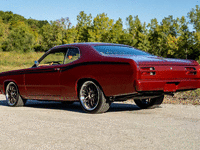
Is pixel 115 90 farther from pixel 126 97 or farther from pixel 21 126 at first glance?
pixel 21 126

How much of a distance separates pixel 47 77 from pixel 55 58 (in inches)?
21.2

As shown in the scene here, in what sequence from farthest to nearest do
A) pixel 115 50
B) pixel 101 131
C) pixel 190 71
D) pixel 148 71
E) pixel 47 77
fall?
1. pixel 47 77
2. pixel 115 50
3. pixel 190 71
4. pixel 148 71
5. pixel 101 131

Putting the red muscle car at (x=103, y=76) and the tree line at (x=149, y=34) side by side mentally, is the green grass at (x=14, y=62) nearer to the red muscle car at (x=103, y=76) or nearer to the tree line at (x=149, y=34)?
the tree line at (x=149, y=34)

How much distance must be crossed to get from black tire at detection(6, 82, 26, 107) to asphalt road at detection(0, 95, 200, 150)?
5.23 ft

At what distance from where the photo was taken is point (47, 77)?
282 inches

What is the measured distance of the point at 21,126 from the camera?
17.1 ft

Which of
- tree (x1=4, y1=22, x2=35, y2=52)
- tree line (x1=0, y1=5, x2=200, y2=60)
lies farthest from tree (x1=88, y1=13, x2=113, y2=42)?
→ tree (x1=4, y1=22, x2=35, y2=52)

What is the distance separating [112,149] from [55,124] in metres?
1.99

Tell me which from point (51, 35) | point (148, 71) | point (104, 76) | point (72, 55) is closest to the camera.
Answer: point (148, 71)

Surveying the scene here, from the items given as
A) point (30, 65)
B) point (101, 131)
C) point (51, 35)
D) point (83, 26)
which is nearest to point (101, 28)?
point (83, 26)

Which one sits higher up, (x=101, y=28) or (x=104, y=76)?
(x=101, y=28)

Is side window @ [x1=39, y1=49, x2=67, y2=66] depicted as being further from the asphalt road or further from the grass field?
the grass field

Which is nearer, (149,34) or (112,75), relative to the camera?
(112,75)

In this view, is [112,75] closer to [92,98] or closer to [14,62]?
[92,98]
